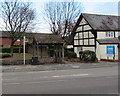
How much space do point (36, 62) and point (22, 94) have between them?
15.3m

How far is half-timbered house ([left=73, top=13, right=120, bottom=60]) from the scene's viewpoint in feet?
98.8

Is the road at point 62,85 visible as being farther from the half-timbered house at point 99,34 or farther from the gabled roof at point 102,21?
the gabled roof at point 102,21

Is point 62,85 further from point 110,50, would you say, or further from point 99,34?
point 99,34

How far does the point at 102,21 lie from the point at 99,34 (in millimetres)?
3766

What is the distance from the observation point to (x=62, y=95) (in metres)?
7.25

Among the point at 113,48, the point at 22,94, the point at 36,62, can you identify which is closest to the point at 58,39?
the point at 36,62

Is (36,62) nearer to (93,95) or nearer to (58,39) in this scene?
(58,39)

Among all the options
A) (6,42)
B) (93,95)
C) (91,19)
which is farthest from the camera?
(6,42)

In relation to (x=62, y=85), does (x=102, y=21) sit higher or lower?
higher

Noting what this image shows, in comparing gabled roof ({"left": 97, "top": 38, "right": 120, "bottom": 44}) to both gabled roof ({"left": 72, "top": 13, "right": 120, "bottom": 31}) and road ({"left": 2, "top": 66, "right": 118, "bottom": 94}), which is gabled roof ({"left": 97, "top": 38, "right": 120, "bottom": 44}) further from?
road ({"left": 2, "top": 66, "right": 118, "bottom": 94})

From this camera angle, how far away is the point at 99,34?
102ft

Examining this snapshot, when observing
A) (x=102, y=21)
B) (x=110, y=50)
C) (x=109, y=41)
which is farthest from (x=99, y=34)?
(x=102, y=21)

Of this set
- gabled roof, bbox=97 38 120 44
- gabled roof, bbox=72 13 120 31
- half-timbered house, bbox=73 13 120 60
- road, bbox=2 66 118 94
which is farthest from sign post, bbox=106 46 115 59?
road, bbox=2 66 118 94

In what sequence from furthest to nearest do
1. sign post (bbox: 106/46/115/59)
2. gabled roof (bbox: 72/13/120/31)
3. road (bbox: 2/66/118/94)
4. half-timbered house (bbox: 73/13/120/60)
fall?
gabled roof (bbox: 72/13/120/31) < half-timbered house (bbox: 73/13/120/60) < sign post (bbox: 106/46/115/59) < road (bbox: 2/66/118/94)
